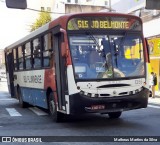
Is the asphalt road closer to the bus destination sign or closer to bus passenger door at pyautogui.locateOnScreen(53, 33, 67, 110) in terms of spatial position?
bus passenger door at pyautogui.locateOnScreen(53, 33, 67, 110)

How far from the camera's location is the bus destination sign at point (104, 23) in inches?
405

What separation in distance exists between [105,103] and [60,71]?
165 centimetres

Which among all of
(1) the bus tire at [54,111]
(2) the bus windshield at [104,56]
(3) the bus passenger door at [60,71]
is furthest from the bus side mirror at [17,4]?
(1) the bus tire at [54,111]

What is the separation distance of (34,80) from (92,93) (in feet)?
14.8

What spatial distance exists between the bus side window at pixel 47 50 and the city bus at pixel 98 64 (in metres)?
0.14

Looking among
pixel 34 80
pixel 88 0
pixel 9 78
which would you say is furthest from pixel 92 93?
pixel 88 0

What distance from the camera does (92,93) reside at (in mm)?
9922

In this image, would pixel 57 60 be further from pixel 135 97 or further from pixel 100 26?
pixel 135 97

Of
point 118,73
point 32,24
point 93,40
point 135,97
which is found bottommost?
point 135,97

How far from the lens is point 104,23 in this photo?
1052 cm

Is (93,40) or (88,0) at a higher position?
(88,0)

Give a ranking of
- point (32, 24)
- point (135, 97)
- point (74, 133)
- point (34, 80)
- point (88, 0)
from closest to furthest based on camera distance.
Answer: point (74, 133) → point (135, 97) → point (34, 80) → point (32, 24) → point (88, 0)

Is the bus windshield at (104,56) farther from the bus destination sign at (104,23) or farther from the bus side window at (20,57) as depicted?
the bus side window at (20,57)

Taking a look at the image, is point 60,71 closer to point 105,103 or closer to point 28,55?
point 105,103
